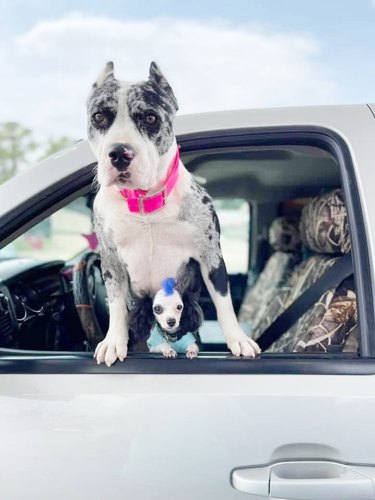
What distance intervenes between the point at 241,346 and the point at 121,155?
0.57 metres

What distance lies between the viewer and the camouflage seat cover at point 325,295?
6.01 ft

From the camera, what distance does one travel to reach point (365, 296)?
146cm

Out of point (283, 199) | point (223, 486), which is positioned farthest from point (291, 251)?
point (223, 486)

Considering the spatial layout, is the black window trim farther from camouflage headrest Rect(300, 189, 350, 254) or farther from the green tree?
the green tree

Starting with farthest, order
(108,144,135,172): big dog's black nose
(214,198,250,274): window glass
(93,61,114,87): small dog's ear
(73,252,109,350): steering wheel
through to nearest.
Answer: (214,198,250,274): window glass < (73,252,109,350): steering wheel < (93,61,114,87): small dog's ear < (108,144,135,172): big dog's black nose

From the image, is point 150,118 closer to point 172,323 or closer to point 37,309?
point 172,323

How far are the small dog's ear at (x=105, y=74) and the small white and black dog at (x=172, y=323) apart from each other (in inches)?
20.4

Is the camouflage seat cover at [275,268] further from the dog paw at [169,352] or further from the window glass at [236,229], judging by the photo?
the dog paw at [169,352]

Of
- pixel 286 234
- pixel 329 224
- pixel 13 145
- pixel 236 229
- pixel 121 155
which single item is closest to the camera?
pixel 121 155

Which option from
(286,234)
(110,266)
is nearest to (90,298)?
(110,266)

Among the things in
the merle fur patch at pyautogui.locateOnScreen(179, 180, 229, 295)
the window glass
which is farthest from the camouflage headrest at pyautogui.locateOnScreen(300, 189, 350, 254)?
the window glass

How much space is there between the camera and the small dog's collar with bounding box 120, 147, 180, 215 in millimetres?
1447

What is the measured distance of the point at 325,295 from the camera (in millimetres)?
2037

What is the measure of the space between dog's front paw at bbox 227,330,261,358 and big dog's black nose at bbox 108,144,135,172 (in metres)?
0.53
